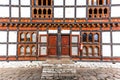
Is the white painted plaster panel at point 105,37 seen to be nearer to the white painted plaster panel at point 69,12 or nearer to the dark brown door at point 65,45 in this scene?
the dark brown door at point 65,45

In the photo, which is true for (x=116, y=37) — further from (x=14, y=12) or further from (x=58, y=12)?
(x=14, y=12)

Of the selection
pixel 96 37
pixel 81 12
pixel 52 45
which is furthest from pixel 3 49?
pixel 96 37

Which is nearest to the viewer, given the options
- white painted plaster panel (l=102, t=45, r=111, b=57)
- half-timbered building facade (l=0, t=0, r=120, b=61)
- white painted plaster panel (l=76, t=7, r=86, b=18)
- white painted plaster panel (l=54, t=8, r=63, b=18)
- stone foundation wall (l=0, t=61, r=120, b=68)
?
stone foundation wall (l=0, t=61, r=120, b=68)

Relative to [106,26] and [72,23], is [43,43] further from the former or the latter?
[106,26]

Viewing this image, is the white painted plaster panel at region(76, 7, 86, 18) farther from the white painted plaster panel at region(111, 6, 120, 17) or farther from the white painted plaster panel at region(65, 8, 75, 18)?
the white painted plaster panel at region(111, 6, 120, 17)

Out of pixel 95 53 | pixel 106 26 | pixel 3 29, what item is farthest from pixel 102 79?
pixel 3 29

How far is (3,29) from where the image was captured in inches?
531

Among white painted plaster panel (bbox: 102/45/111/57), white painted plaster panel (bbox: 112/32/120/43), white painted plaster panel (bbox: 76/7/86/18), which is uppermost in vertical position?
white painted plaster panel (bbox: 76/7/86/18)

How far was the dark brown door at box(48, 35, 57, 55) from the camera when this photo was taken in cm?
1362

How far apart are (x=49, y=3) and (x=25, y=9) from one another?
243cm

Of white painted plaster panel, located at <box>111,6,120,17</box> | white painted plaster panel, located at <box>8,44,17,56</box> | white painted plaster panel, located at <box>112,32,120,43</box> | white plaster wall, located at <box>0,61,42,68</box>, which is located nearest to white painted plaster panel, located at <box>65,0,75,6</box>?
white painted plaster panel, located at <box>111,6,120,17</box>

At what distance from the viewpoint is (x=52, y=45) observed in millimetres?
13695

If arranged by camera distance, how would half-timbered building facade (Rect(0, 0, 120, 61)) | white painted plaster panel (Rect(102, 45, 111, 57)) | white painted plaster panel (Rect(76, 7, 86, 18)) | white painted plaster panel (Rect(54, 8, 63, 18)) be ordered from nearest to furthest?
white painted plaster panel (Rect(102, 45, 111, 57)), half-timbered building facade (Rect(0, 0, 120, 61)), white painted plaster panel (Rect(76, 7, 86, 18)), white painted plaster panel (Rect(54, 8, 63, 18))

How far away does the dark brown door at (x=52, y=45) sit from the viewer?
1362 centimetres
